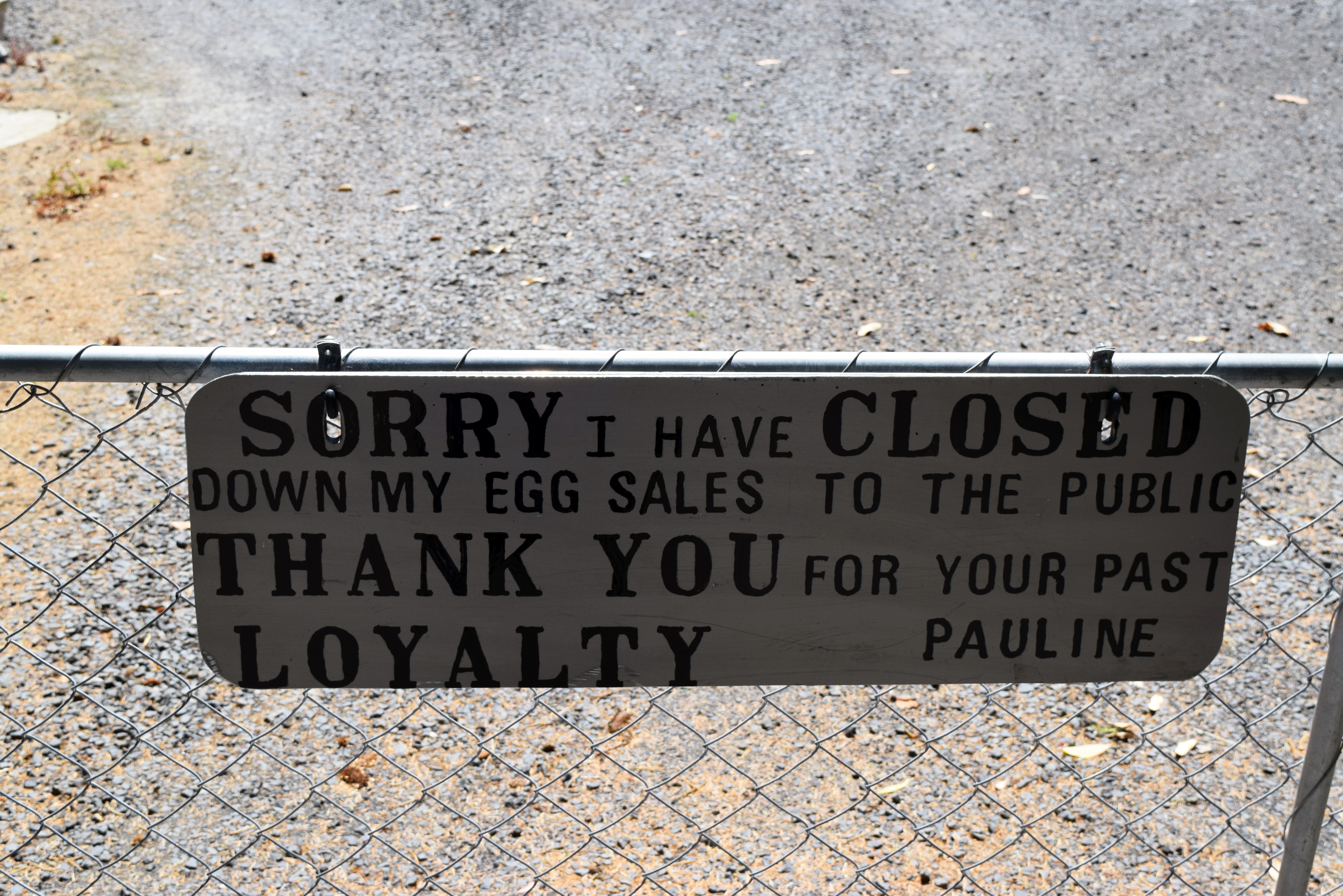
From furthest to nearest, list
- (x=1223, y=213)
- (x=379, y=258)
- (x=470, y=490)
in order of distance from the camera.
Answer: (x=1223, y=213) → (x=379, y=258) → (x=470, y=490)

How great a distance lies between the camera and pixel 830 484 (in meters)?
2.00

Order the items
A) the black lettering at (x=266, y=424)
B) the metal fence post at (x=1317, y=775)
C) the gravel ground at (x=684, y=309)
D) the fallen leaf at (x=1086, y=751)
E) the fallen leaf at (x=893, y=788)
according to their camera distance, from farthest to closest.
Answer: the fallen leaf at (x=1086, y=751) → the fallen leaf at (x=893, y=788) → the gravel ground at (x=684, y=309) → the metal fence post at (x=1317, y=775) → the black lettering at (x=266, y=424)

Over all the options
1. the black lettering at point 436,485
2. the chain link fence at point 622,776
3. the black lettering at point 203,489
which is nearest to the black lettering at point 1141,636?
the chain link fence at point 622,776

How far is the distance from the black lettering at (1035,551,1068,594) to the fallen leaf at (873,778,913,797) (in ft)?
4.72

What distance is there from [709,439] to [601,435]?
0.19 m

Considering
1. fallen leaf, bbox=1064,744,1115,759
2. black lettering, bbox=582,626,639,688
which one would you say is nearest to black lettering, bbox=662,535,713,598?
black lettering, bbox=582,626,639,688

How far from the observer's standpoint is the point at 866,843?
3.17 metres

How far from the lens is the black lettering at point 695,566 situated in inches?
80.2

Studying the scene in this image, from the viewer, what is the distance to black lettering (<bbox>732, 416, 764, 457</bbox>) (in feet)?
6.44

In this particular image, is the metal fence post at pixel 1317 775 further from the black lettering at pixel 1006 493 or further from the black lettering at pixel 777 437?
the black lettering at pixel 777 437

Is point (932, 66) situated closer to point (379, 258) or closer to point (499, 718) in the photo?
point (379, 258)

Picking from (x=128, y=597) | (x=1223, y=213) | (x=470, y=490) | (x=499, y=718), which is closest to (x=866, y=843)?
(x=499, y=718)

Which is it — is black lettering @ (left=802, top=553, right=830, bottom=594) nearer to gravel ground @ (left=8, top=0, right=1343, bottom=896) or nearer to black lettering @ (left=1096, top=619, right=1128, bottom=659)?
black lettering @ (left=1096, top=619, right=1128, bottom=659)

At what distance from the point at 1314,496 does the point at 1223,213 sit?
3058 millimetres
